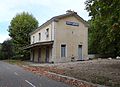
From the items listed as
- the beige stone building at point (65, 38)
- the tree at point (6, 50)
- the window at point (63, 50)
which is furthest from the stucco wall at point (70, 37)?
the tree at point (6, 50)

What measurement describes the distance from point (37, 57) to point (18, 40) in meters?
15.9

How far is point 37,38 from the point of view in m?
56.0

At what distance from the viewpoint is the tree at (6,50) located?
254ft

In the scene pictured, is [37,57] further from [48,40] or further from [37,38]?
[48,40]

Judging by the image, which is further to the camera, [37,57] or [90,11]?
[37,57]

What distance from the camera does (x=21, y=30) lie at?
7094 cm

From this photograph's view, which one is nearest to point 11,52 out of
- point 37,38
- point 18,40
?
point 18,40

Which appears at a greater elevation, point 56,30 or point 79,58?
point 56,30

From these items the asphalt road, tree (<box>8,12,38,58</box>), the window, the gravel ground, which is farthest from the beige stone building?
the asphalt road

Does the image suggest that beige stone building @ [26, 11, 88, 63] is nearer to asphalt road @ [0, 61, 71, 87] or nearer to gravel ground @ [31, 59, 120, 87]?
gravel ground @ [31, 59, 120, 87]

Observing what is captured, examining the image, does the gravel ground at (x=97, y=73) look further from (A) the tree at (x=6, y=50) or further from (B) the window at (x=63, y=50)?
(A) the tree at (x=6, y=50)

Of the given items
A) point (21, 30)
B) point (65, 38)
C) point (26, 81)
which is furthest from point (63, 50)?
point (26, 81)

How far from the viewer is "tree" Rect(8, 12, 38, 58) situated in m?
69.9

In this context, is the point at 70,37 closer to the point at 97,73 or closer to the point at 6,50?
the point at 97,73
